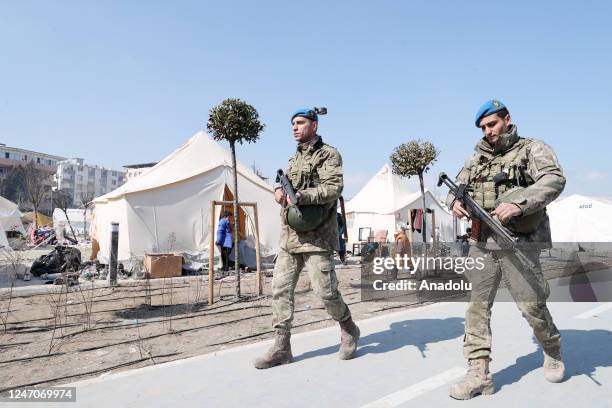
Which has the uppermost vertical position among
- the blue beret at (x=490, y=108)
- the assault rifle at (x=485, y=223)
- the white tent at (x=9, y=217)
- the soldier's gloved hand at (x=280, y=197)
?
the white tent at (x=9, y=217)

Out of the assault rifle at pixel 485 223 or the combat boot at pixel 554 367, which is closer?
the assault rifle at pixel 485 223

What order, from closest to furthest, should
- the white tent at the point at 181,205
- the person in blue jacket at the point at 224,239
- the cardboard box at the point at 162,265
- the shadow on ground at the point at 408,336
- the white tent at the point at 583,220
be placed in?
1. the shadow on ground at the point at 408,336
2. the cardboard box at the point at 162,265
3. the person in blue jacket at the point at 224,239
4. the white tent at the point at 181,205
5. the white tent at the point at 583,220

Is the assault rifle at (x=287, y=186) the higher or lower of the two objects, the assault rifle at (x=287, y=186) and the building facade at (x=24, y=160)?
the lower

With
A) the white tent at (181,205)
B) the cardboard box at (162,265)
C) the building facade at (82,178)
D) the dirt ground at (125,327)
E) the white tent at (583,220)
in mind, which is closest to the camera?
the dirt ground at (125,327)

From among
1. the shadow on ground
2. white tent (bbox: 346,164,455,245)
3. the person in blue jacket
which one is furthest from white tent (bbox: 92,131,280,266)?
white tent (bbox: 346,164,455,245)

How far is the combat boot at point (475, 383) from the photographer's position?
2.64 m

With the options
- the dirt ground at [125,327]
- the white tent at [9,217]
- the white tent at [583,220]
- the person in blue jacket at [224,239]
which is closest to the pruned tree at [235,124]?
the dirt ground at [125,327]

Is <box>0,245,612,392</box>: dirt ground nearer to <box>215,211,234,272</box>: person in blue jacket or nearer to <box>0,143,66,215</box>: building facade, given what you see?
<box>215,211,234,272</box>: person in blue jacket

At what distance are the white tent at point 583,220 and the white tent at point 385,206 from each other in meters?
6.15

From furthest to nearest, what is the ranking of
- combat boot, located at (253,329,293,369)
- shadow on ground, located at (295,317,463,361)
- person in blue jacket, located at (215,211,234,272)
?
person in blue jacket, located at (215,211,234,272)
shadow on ground, located at (295,317,463,361)
combat boot, located at (253,329,293,369)

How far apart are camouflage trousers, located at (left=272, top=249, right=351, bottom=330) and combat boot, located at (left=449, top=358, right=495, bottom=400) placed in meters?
1.04

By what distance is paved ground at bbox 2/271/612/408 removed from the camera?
2648 millimetres

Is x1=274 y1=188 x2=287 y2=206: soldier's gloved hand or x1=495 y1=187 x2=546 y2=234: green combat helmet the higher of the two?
x1=274 y1=188 x2=287 y2=206: soldier's gloved hand

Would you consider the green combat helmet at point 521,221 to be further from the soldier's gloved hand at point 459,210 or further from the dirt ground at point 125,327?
the dirt ground at point 125,327
